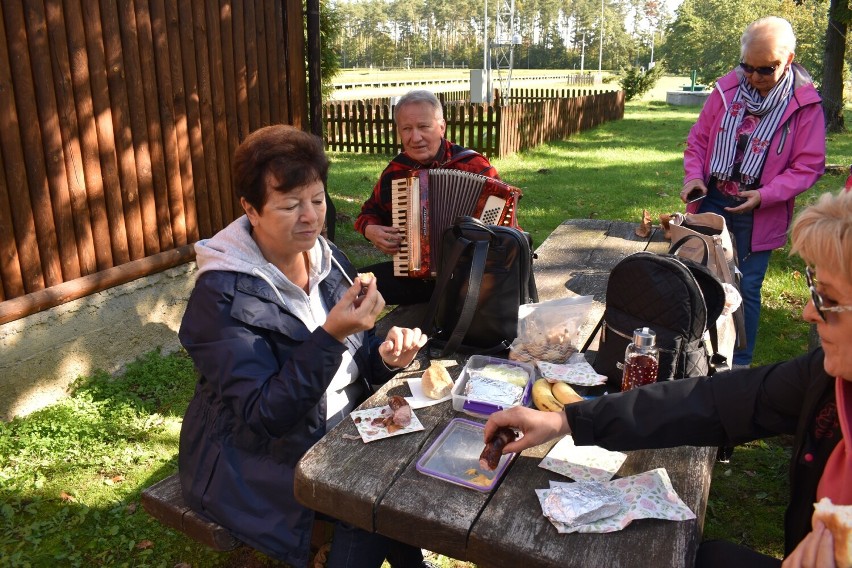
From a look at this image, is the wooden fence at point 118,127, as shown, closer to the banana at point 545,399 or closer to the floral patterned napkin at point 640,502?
the banana at point 545,399

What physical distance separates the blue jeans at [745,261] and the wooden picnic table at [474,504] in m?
2.60

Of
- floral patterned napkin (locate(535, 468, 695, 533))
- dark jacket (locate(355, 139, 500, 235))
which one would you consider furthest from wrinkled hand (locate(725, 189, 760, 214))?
floral patterned napkin (locate(535, 468, 695, 533))

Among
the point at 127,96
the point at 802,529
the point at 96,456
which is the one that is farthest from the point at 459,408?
the point at 127,96

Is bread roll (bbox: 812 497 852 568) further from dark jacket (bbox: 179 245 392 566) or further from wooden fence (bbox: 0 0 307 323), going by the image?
wooden fence (bbox: 0 0 307 323)

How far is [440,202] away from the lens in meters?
3.54

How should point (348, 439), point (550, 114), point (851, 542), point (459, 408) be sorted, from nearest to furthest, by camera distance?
point (851, 542), point (348, 439), point (459, 408), point (550, 114)

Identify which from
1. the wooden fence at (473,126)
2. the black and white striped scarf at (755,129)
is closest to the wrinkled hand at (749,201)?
the black and white striped scarf at (755,129)

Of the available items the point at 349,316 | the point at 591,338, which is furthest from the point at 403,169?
the point at 349,316

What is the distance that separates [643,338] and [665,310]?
18cm

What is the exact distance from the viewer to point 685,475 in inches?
71.9

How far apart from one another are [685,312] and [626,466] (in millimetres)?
570

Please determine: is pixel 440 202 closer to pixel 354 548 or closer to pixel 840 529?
pixel 354 548

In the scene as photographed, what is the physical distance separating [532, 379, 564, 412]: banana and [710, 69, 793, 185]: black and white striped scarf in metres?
2.65

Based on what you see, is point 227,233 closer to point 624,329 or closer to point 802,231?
point 624,329
